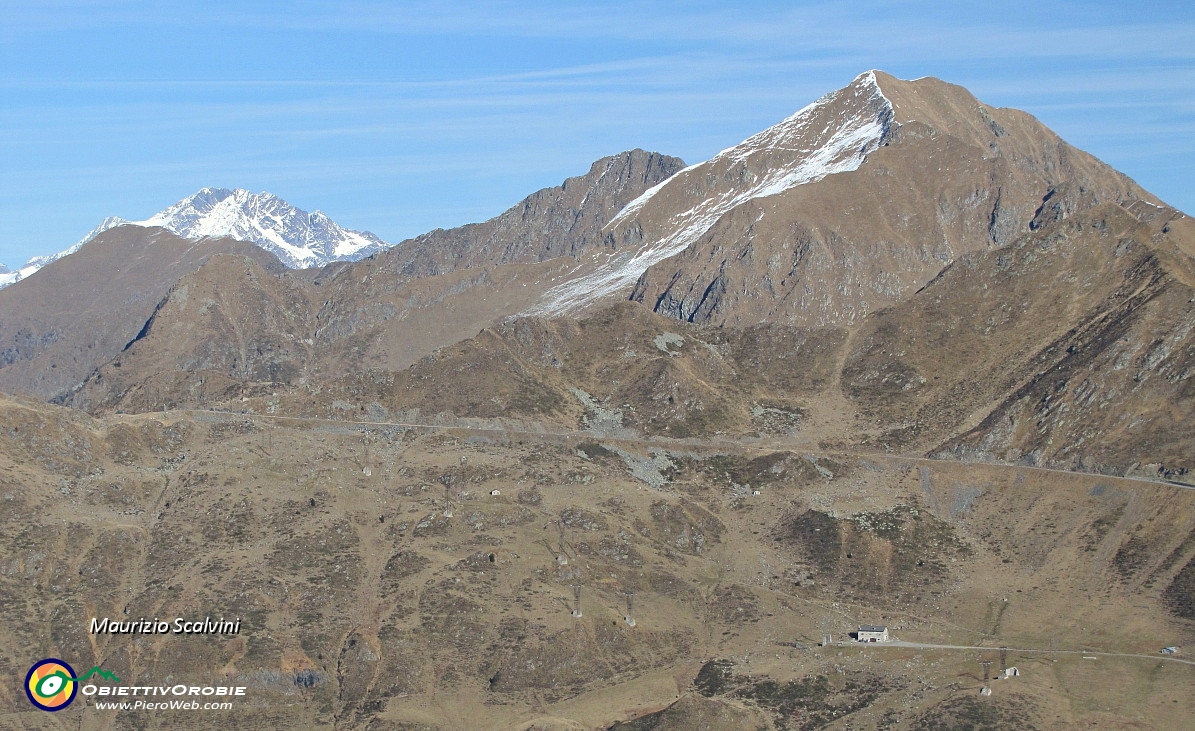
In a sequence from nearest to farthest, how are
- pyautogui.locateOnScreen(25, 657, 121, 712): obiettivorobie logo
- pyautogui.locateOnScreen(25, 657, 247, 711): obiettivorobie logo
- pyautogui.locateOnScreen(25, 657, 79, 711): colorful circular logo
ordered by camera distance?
pyautogui.locateOnScreen(25, 657, 79, 711): colorful circular logo
pyautogui.locateOnScreen(25, 657, 121, 712): obiettivorobie logo
pyautogui.locateOnScreen(25, 657, 247, 711): obiettivorobie logo

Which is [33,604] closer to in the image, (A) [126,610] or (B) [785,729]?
(A) [126,610]

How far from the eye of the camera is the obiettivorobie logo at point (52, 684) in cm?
17800

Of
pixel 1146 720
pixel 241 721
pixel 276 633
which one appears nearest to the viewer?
pixel 1146 720

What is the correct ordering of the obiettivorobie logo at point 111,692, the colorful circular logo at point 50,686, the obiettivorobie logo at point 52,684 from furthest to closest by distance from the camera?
the obiettivorobie logo at point 111,692 → the obiettivorobie logo at point 52,684 → the colorful circular logo at point 50,686

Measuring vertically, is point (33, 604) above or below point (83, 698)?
above

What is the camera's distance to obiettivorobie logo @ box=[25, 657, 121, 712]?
178 m

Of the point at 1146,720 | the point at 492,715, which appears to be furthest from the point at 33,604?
the point at 1146,720

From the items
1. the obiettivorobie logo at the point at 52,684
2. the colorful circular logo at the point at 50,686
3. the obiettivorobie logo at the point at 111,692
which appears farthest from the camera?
the obiettivorobie logo at the point at 111,692

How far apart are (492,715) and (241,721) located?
112 ft

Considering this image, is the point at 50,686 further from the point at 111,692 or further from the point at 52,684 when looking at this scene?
the point at 111,692

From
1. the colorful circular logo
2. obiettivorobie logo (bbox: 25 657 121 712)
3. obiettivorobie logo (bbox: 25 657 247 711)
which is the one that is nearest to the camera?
the colorful circular logo

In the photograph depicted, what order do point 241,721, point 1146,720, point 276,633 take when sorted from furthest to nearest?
1. point 276,633
2. point 241,721
3. point 1146,720

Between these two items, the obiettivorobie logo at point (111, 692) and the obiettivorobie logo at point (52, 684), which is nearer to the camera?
the obiettivorobie logo at point (52, 684)

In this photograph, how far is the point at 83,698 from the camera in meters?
182
